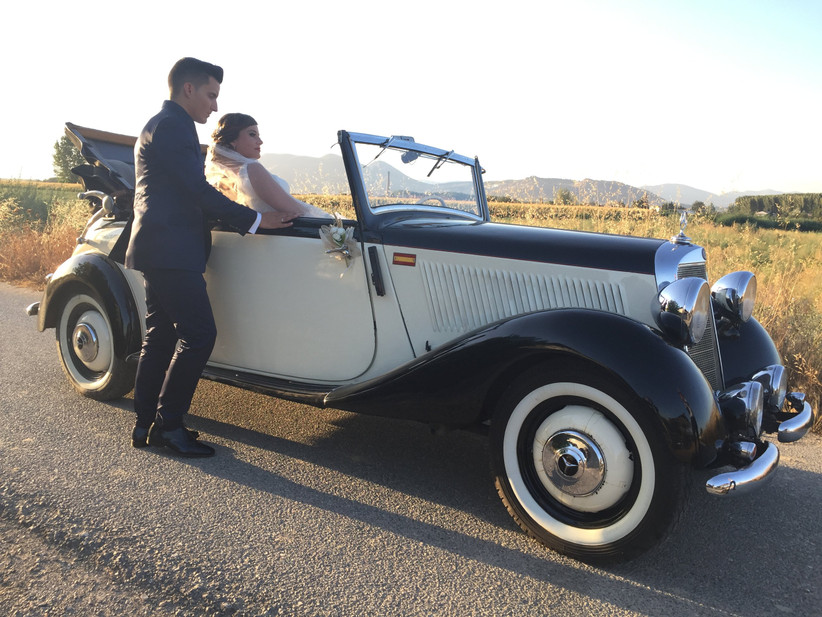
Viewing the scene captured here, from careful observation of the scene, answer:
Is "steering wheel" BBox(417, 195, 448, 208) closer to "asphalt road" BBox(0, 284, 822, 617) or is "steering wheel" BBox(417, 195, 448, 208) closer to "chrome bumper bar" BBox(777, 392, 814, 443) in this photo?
"asphalt road" BBox(0, 284, 822, 617)

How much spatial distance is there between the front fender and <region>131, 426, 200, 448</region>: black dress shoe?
677mm

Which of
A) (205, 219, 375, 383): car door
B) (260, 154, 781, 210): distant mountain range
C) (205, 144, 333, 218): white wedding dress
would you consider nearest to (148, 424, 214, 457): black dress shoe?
(205, 219, 375, 383): car door

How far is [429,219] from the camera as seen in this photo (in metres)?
3.45

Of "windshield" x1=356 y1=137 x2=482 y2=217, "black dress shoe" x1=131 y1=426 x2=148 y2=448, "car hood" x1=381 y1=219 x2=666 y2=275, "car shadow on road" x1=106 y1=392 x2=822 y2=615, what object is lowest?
"car shadow on road" x1=106 y1=392 x2=822 y2=615

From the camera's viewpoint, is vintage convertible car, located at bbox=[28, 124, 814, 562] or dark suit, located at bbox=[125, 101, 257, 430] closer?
vintage convertible car, located at bbox=[28, 124, 814, 562]

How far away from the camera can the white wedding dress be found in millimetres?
3379

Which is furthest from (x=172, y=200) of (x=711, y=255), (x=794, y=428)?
(x=711, y=255)

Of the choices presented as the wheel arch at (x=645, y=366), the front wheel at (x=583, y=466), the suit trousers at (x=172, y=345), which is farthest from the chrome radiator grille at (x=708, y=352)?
the suit trousers at (x=172, y=345)

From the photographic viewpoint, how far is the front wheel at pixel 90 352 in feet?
12.7

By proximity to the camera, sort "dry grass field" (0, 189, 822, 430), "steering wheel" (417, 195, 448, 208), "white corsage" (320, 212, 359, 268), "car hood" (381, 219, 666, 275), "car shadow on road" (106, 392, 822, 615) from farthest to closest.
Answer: "dry grass field" (0, 189, 822, 430) < "steering wheel" (417, 195, 448, 208) < "white corsage" (320, 212, 359, 268) < "car hood" (381, 219, 666, 275) < "car shadow on road" (106, 392, 822, 615)

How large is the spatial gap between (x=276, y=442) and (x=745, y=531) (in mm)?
2302

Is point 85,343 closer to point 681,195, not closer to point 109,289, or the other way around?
point 109,289

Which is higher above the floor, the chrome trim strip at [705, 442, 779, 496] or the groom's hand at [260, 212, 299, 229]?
the groom's hand at [260, 212, 299, 229]

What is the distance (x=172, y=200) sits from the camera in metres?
3.08
